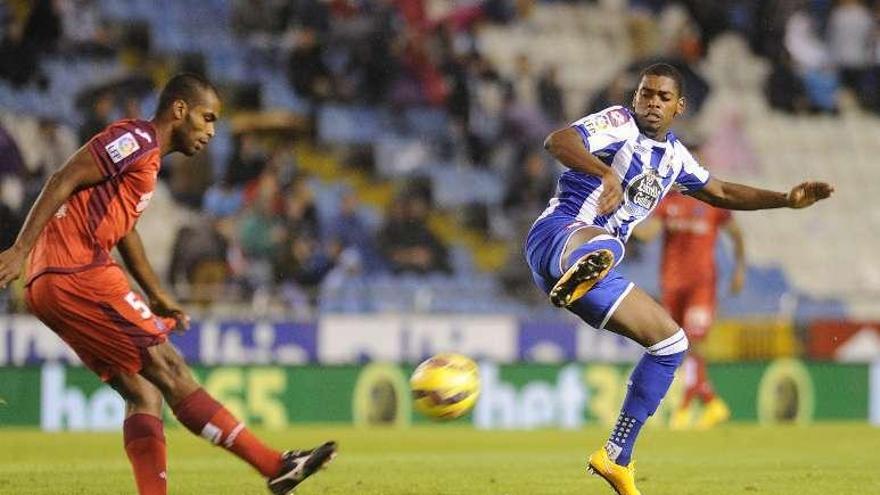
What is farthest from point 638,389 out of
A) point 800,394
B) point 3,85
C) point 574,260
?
point 3,85

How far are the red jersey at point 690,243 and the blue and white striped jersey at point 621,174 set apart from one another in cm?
677

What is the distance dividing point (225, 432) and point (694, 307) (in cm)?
915

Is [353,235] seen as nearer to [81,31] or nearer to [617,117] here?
[81,31]

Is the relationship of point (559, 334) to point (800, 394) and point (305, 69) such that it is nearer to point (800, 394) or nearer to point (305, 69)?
point (800, 394)

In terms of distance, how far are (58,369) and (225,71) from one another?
6152 millimetres

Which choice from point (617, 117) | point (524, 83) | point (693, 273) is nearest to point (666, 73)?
point (617, 117)

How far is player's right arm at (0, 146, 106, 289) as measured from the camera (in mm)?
6793

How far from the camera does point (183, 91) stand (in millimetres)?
7555

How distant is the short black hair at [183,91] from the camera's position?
24.7ft

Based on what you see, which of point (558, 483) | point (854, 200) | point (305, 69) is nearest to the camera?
point (558, 483)

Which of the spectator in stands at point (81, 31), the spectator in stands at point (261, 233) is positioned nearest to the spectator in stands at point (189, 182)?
the spectator in stands at point (261, 233)

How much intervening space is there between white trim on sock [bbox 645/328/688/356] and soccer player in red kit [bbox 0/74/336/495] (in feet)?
7.05

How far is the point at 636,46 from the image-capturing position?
2314cm

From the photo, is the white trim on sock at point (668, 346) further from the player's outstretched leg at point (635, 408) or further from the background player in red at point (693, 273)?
the background player in red at point (693, 273)
